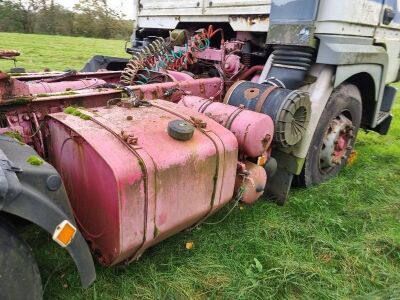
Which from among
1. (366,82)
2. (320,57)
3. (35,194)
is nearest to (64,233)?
(35,194)

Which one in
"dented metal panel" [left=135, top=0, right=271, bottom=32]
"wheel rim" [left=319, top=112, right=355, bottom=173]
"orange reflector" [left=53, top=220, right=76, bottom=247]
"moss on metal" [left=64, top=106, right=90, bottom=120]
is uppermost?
"dented metal panel" [left=135, top=0, right=271, bottom=32]

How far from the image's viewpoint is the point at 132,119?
7.41 ft

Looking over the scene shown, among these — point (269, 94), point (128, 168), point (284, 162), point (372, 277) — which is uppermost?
point (269, 94)

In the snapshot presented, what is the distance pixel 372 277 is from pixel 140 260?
1.50 meters

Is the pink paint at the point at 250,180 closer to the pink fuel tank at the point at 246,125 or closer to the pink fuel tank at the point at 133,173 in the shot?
the pink fuel tank at the point at 246,125

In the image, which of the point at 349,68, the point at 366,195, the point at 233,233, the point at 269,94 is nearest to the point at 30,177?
the point at 233,233

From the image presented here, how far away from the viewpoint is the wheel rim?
3.60 m

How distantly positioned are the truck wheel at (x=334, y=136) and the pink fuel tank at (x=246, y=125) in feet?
2.94

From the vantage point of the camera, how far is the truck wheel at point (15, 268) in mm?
1567

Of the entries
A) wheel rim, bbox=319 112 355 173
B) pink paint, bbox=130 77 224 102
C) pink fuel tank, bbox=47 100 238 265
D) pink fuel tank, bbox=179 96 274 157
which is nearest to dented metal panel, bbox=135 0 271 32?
pink paint, bbox=130 77 224 102

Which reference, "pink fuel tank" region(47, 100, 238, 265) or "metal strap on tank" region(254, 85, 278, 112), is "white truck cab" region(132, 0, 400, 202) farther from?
"pink fuel tank" region(47, 100, 238, 265)

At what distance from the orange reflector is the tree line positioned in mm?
33756

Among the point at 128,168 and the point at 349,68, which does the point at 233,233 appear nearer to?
the point at 128,168

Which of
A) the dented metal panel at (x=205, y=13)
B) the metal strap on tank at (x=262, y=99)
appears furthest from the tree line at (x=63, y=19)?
the metal strap on tank at (x=262, y=99)
